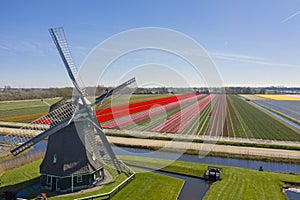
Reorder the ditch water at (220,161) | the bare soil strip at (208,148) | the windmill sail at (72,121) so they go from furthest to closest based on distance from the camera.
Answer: the bare soil strip at (208,148) < the ditch water at (220,161) < the windmill sail at (72,121)

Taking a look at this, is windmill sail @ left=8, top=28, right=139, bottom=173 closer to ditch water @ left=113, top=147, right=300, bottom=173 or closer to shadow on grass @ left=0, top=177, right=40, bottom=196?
shadow on grass @ left=0, top=177, right=40, bottom=196

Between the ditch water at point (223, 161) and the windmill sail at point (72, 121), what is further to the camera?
the ditch water at point (223, 161)

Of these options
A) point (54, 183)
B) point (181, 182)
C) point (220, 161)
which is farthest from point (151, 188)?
point (220, 161)

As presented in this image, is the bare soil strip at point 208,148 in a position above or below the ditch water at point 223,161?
above

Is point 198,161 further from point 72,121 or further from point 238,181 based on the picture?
point 72,121

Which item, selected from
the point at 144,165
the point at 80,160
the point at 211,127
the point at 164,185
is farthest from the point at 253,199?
the point at 211,127

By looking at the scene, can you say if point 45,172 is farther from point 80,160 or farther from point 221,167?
point 221,167

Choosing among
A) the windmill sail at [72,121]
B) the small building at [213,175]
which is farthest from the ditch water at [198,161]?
the windmill sail at [72,121]

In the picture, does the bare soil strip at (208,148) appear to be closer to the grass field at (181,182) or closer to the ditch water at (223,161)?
the ditch water at (223,161)
